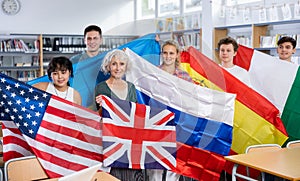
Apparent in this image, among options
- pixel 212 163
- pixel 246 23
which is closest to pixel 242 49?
pixel 212 163

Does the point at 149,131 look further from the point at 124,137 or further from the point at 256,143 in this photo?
the point at 256,143

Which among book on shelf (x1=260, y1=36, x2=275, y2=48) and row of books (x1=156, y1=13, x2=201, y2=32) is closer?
book on shelf (x1=260, y1=36, x2=275, y2=48)

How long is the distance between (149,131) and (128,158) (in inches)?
10.2

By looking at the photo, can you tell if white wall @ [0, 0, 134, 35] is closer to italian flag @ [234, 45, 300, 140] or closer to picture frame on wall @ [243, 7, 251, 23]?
picture frame on wall @ [243, 7, 251, 23]

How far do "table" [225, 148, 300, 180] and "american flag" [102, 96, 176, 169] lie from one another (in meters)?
0.53

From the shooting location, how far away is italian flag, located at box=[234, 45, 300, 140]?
13.0 ft

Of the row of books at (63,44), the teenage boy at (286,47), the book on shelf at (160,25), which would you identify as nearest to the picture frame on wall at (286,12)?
the teenage boy at (286,47)

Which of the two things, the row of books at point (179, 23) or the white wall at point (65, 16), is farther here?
the white wall at point (65, 16)

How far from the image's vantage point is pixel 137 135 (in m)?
3.03

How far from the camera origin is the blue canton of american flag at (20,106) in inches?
109

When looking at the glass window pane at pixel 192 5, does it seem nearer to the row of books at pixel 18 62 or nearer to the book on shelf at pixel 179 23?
the book on shelf at pixel 179 23

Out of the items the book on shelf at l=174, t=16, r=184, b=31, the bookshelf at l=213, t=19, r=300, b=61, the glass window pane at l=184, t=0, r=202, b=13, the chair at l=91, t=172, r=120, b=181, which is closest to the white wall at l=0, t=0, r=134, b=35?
the book on shelf at l=174, t=16, r=184, b=31

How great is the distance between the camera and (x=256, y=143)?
12.0ft

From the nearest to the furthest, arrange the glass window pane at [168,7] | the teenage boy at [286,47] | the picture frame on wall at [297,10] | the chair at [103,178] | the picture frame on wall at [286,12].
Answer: the chair at [103,178], the teenage boy at [286,47], the picture frame on wall at [297,10], the picture frame on wall at [286,12], the glass window pane at [168,7]
